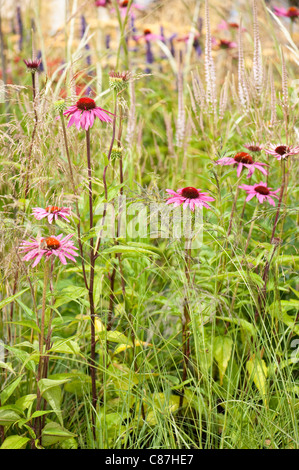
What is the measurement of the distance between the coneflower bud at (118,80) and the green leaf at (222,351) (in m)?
0.81

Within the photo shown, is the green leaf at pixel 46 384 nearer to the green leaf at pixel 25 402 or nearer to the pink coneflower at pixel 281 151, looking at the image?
the green leaf at pixel 25 402

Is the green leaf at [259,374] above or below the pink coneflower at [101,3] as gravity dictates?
below

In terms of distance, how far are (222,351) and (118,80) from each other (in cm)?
85

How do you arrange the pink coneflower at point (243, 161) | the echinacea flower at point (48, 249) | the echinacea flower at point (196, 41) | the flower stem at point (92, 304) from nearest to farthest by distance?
the echinacea flower at point (48, 249), the flower stem at point (92, 304), the pink coneflower at point (243, 161), the echinacea flower at point (196, 41)

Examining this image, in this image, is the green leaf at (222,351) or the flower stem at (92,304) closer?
the flower stem at (92,304)

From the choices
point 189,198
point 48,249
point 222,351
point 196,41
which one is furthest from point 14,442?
point 196,41

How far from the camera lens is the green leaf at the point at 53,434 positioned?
128 cm

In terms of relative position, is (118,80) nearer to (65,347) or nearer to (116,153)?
(116,153)

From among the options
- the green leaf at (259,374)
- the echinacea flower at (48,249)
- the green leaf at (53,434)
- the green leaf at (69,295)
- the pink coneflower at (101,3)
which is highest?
the pink coneflower at (101,3)

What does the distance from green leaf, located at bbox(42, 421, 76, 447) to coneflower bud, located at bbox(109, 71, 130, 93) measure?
3.06 ft

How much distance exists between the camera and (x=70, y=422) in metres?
1.47

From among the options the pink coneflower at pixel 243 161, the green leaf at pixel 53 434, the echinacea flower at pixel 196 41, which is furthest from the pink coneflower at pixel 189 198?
the echinacea flower at pixel 196 41

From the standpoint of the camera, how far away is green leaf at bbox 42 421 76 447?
128cm

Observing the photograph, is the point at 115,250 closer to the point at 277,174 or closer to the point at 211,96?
the point at 211,96
